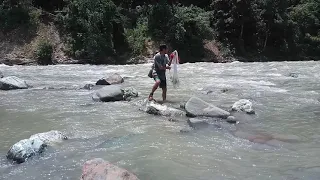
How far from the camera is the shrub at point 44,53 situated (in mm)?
24422

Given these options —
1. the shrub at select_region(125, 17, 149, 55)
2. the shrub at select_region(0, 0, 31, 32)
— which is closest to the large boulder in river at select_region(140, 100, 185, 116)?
the shrub at select_region(125, 17, 149, 55)

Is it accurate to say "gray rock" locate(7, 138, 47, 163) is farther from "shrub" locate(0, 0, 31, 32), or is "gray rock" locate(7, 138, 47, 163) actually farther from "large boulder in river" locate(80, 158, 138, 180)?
"shrub" locate(0, 0, 31, 32)

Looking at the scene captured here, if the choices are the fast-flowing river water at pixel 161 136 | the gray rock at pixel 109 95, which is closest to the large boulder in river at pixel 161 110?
the fast-flowing river water at pixel 161 136

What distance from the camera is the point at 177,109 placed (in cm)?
959

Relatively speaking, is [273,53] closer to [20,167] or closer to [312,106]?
[312,106]

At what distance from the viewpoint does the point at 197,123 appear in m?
8.20

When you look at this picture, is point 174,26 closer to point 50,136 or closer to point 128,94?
point 128,94

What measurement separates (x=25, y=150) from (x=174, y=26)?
22547 millimetres

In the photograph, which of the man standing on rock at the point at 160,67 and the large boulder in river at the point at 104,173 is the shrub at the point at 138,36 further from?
the large boulder in river at the point at 104,173

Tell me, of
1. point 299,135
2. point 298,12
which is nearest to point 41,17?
point 298,12

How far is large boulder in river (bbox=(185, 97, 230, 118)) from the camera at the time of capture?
8852 mm

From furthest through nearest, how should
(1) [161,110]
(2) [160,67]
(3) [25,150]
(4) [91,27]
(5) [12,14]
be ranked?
1. (5) [12,14]
2. (4) [91,27]
3. (2) [160,67]
4. (1) [161,110]
5. (3) [25,150]

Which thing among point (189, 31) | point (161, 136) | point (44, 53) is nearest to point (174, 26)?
point (189, 31)

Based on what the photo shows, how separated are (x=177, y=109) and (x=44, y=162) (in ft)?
13.9
